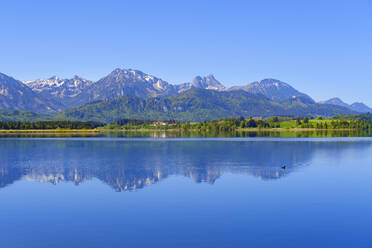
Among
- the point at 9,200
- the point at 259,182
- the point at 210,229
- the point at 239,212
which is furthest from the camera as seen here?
the point at 259,182

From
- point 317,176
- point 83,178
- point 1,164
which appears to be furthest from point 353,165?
point 1,164

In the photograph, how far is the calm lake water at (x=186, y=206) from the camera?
27484 millimetres

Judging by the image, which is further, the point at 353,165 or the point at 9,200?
the point at 353,165

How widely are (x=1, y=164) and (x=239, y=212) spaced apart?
54.3 m

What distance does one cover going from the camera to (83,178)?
180 feet

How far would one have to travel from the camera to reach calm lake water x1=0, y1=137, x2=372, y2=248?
27484 mm

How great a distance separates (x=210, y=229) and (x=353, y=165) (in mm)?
49104

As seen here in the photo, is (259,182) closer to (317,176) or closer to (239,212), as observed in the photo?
(317,176)

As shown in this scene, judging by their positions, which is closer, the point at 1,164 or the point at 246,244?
the point at 246,244

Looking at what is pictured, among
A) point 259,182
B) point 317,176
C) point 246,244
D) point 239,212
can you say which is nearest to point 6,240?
point 246,244

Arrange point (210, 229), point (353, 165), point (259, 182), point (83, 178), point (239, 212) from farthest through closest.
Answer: point (353, 165), point (83, 178), point (259, 182), point (239, 212), point (210, 229)

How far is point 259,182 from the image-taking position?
50969 millimetres

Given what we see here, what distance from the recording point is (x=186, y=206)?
3731 centimetres

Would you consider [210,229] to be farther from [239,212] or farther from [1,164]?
[1,164]
